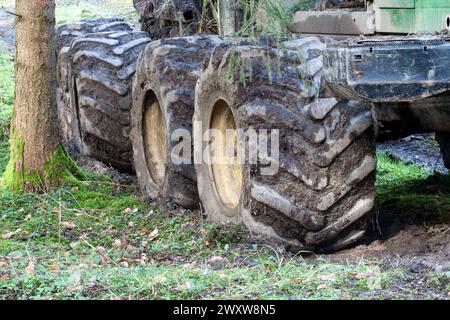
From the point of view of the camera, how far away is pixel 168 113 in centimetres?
775

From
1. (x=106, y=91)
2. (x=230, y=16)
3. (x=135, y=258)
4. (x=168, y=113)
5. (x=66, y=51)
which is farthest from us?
(x=66, y=51)

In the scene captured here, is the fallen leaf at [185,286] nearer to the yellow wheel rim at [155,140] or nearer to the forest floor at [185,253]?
the forest floor at [185,253]

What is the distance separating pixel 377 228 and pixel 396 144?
15.9 feet

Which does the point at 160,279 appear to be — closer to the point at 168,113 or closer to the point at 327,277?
the point at 327,277

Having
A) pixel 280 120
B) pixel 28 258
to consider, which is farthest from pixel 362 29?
pixel 28 258

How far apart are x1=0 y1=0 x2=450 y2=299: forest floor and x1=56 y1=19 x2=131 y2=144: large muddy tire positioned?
3.30 feet

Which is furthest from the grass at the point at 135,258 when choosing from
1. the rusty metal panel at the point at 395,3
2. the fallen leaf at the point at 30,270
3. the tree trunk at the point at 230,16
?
the rusty metal panel at the point at 395,3

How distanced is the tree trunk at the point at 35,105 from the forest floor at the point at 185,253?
0.83ft

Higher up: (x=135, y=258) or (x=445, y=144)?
(x=445, y=144)

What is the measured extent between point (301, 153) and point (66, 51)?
4.80 metres

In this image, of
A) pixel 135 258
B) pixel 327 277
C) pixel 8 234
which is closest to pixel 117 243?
pixel 135 258

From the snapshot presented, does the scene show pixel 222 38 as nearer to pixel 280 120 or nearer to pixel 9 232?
pixel 280 120

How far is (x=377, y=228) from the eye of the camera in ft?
23.0

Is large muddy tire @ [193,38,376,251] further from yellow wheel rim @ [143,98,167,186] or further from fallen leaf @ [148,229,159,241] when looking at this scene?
yellow wheel rim @ [143,98,167,186]
